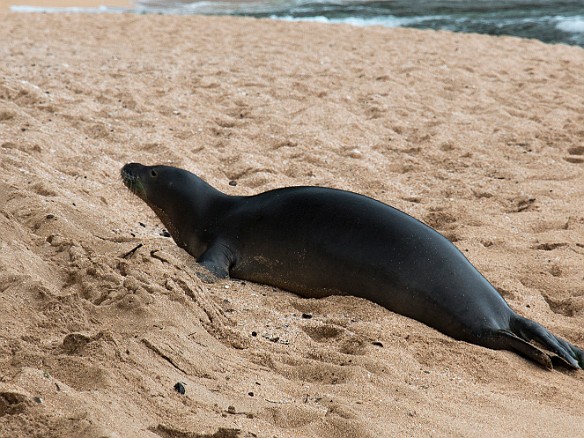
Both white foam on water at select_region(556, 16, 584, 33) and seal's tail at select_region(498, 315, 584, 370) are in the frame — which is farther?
white foam on water at select_region(556, 16, 584, 33)

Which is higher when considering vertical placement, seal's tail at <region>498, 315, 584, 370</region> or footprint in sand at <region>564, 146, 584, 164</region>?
seal's tail at <region>498, 315, 584, 370</region>

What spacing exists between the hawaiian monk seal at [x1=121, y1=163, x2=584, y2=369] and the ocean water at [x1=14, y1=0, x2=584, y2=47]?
943 centimetres

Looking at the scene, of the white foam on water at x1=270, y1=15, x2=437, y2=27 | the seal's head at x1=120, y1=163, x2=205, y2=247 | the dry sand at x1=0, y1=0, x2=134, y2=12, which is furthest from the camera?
the dry sand at x1=0, y1=0, x2=134, y2=12

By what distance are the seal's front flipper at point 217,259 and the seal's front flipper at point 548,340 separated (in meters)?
1.40

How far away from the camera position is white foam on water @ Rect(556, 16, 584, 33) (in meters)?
14.0

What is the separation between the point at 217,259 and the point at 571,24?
1198 centimetres

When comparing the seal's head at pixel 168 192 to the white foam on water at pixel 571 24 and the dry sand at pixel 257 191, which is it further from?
the white foam on water at pixel 571 24

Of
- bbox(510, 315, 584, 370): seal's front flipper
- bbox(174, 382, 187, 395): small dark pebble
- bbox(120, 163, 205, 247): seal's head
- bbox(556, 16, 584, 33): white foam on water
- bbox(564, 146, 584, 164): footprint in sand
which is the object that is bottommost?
bbox(556, 16, 584, 33): white foam on water

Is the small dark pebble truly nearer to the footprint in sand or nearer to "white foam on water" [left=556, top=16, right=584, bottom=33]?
the footprint in sand

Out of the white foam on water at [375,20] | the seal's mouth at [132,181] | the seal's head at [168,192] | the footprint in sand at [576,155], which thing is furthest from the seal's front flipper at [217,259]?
the white foam on water at [375,20]

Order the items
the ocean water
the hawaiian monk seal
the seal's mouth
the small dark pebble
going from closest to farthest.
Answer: the small dark pebble
the hawaiian monk seal
the seal's mouth
the ocean water

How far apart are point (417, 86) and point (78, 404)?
666 cm

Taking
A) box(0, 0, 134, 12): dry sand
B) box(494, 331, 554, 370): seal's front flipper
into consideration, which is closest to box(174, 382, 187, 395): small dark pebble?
box(494, 331, 554, 370): seal's front flipper

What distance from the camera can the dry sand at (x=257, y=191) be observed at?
260 centimetres
